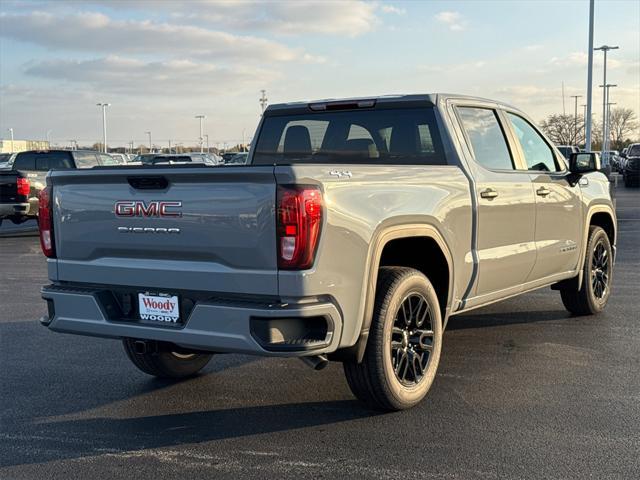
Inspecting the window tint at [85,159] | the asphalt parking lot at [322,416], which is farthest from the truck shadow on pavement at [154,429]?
the window tint at [85,159]

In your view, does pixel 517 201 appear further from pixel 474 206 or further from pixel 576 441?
pixel 576 441

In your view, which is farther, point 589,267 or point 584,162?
point 589,267

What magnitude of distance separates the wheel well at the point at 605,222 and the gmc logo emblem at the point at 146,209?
4.87 meters

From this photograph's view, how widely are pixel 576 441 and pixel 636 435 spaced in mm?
379

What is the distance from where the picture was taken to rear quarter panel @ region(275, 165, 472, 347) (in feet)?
13.0

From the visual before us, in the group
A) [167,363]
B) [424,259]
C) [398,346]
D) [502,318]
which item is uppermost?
[424,259]

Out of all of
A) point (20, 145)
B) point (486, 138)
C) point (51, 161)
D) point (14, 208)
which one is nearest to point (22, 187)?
point (14, 208)

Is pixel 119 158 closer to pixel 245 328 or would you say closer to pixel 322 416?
pixel 322 416

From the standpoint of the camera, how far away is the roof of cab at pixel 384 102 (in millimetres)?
5617

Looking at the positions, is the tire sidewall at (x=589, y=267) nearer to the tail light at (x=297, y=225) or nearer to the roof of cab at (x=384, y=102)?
the roof of cab at (x=384, y=102)

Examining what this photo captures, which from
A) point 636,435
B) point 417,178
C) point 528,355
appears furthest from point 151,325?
point 528,355

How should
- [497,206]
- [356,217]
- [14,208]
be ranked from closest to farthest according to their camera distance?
[356,217] < [497,206] < [14,208]

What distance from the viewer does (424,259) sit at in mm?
5219

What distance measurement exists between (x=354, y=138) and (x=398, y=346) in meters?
1.86
